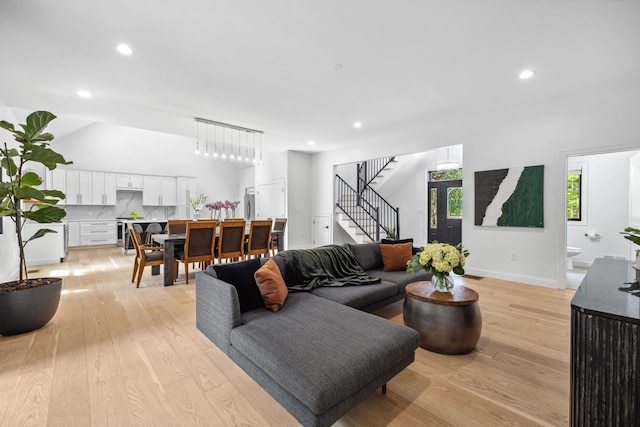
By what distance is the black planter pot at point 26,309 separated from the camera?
8.21 ft

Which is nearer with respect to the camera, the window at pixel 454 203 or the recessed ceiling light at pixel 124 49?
the recessed ceiling light at pixel 124 49

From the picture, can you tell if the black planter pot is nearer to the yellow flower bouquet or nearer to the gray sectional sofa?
the gray sectional sofa

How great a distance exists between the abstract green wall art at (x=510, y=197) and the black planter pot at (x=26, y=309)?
5.70m

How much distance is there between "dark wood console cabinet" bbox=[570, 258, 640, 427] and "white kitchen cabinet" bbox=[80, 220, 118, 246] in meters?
10.3

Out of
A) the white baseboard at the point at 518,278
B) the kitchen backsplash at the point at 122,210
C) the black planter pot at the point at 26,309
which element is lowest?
the white baseboard at the point at 518,278

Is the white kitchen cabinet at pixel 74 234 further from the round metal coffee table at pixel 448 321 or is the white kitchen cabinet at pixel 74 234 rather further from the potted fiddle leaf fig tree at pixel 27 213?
the round metal coffee table at pixel 448 321

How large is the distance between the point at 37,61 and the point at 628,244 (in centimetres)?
875

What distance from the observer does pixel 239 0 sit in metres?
2.12

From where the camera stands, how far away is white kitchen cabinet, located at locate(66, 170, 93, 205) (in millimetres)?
7832

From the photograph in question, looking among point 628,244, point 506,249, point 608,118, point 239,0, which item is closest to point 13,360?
point 239,0

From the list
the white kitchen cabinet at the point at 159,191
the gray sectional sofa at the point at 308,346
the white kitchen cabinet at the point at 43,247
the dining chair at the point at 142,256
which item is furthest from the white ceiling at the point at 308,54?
the white kitchen cabinet at the point at 159,191

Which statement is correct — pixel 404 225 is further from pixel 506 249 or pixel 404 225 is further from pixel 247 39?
pixel 247 39

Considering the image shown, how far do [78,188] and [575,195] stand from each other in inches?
475

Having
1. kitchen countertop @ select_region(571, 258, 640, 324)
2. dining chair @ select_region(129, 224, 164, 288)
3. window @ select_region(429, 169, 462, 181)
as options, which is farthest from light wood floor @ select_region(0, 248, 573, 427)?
window @ select_region(429, 169, 462, 181)
